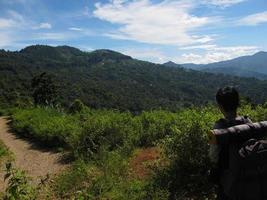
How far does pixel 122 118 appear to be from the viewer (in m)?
13.2

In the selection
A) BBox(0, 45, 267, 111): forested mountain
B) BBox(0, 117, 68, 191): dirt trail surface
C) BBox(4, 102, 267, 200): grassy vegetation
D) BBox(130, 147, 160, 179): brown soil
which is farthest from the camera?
BBox(0, 45, 267, 111): forested mountain

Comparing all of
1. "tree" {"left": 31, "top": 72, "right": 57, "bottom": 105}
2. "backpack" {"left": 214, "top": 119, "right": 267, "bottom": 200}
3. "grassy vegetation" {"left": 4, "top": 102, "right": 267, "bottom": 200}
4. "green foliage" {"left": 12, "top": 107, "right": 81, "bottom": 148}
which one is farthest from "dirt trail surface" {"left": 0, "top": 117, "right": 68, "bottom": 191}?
"tree" {"left": 31, "top": 72, "right": 57, "bottom": 105}

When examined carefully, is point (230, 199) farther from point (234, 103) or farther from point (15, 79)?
point (15, 79)

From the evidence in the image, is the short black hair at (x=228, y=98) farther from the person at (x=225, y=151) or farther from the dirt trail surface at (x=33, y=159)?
the dirt trail surface at (x=33, y=159)

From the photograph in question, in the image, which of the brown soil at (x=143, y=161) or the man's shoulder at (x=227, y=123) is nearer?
the man's shoulder at (x=227, y=123)

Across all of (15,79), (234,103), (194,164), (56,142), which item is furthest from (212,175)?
(15,79)

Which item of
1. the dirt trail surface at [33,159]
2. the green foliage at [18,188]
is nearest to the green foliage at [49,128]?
the dirt trail surface at [33,159]

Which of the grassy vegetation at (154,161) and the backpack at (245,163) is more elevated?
the backpack at (245,163)

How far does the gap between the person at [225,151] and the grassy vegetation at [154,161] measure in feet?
9.37

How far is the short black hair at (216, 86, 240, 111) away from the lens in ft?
10.8

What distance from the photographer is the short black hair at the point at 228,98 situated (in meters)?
3.29

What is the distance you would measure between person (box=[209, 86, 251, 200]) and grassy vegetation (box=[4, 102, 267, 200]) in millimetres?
2855

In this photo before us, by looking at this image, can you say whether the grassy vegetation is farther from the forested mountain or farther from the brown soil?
the forested mountain

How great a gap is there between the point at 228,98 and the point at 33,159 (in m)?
10.1
